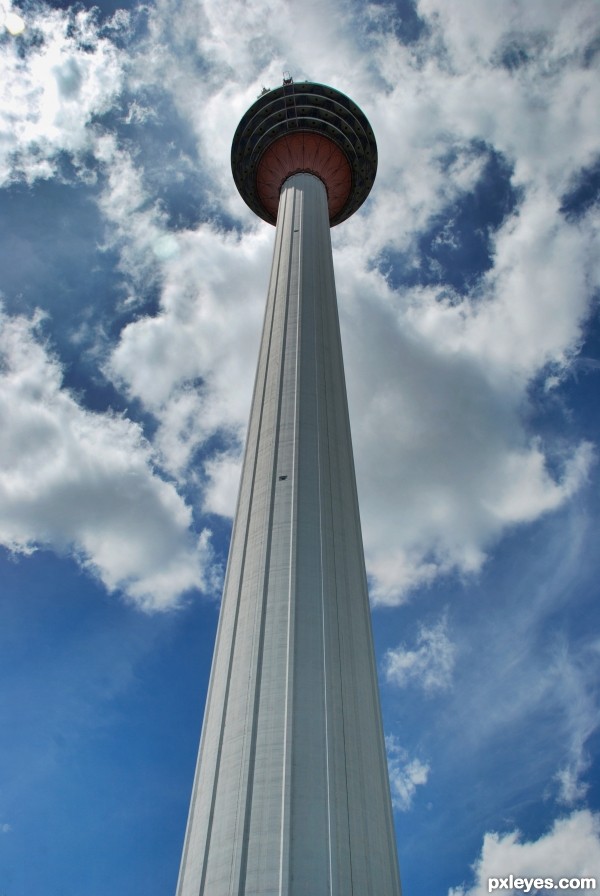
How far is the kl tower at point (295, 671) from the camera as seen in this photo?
52.9 feet

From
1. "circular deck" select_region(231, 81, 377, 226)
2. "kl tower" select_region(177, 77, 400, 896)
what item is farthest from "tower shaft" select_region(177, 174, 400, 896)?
"circular deck" select_region(231, 81, 377, 226)

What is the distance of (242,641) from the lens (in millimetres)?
20406

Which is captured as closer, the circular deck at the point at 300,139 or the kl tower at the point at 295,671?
the kl tower at the point at 295,671

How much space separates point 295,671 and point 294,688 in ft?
1.65

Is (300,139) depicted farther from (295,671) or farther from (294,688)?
(294,688)

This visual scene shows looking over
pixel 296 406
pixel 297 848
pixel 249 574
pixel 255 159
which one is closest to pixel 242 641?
pixel 249 574

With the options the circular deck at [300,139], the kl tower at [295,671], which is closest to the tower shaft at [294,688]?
the kl tower at [295,671]

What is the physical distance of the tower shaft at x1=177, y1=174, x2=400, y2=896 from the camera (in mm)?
16062

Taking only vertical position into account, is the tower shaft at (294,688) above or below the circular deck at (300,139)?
below

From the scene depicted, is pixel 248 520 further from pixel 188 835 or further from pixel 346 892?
pixel 346 892

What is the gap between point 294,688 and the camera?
18594 mm

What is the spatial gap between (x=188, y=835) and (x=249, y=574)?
7456 mm

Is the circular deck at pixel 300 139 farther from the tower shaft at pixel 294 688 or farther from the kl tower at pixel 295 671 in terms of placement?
the tower shaft at pixel 294 688

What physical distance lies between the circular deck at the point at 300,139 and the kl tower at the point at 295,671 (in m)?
15.6
